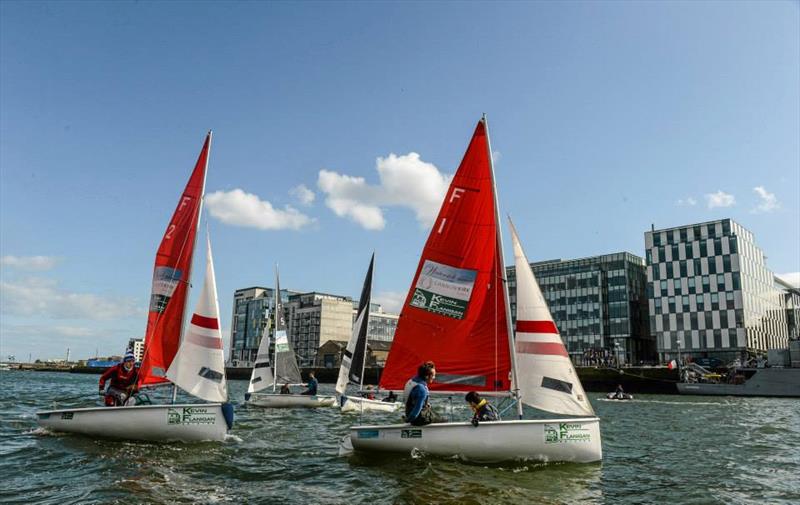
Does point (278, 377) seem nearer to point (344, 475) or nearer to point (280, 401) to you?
point (280, 401)

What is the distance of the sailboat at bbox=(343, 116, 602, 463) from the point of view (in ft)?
45.3

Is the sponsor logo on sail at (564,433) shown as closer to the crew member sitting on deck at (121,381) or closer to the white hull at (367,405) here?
the crew member sitting on deck at (121,381)

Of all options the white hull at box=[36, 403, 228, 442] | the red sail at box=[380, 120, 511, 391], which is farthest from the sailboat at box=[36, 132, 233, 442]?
the red sail at box=[380, 120, 511, 391]

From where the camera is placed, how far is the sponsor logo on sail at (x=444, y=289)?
1617 centimetres

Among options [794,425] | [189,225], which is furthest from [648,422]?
[189,225]

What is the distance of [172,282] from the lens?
18.9 m

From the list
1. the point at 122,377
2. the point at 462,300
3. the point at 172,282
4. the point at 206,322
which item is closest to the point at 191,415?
the point at 206,322

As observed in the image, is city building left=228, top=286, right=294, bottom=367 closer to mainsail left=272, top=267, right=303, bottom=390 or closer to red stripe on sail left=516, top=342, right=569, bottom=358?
mainsail left=272, top=267, right=303, bottom=390

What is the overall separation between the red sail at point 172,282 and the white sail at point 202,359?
2.02ft

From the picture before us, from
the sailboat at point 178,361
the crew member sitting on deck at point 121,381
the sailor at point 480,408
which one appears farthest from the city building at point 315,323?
the sailor at point 480,408

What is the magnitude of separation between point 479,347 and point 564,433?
3207 millimetres

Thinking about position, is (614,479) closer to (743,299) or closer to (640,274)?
(743,299)

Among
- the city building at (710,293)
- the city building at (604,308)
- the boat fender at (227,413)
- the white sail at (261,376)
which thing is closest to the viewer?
the boat fender at (227,413)

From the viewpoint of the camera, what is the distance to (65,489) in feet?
38.0
